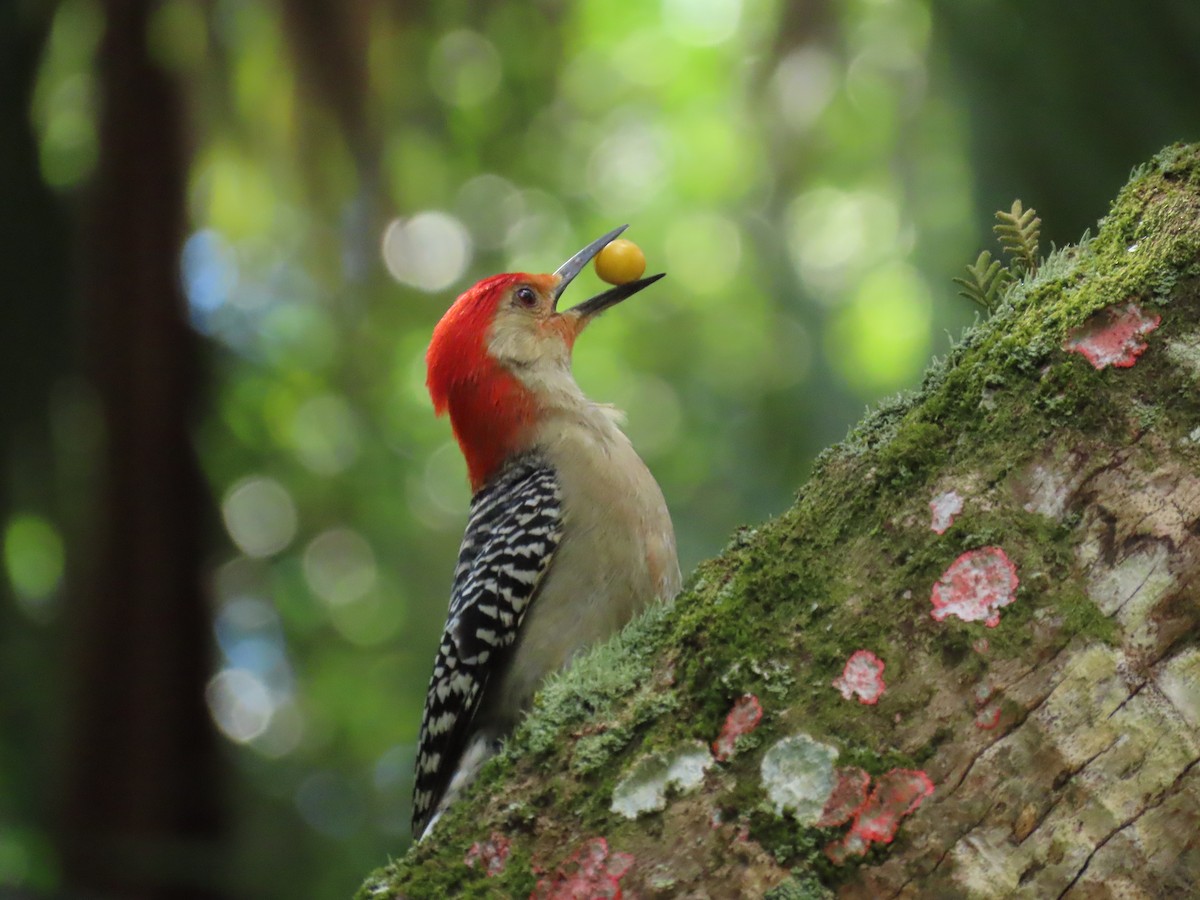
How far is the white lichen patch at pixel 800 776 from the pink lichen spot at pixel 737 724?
0.21ft

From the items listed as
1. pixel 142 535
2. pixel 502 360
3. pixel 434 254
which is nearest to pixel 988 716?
pixel 502 360

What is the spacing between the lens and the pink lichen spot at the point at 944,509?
218 cm

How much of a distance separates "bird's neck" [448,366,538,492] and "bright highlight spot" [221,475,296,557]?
714 cm

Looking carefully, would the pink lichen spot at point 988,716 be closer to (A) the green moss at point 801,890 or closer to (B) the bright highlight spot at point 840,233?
(A) the green moss at point 801,890

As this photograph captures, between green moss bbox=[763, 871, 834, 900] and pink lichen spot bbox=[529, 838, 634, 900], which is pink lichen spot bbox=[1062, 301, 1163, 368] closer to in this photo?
green moss bbox=[763, 871, 834, 900]

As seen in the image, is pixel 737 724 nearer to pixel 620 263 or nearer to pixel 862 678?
pixel 862 678

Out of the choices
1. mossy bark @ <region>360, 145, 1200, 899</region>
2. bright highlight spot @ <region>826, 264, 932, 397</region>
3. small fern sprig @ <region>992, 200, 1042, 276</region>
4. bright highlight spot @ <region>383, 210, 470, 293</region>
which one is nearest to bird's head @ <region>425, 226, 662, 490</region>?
small fern sprig @ <region>992, 200, 1042, 276</region>

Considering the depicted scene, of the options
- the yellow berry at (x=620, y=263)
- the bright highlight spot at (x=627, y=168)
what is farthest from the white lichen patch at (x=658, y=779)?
the bright highlight spot at (x=627, y=168)

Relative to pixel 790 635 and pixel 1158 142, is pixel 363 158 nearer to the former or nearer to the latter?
pixel 1158 142

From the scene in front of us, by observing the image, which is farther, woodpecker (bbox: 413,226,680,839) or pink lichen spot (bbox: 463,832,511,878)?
woodpecker (bbox: 413,226,680,839)

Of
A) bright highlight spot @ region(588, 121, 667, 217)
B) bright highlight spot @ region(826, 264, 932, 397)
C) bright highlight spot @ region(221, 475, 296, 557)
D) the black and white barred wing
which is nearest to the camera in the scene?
the black and white barred wing

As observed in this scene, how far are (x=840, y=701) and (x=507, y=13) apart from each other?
733cm

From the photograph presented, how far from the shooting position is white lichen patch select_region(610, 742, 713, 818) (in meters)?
2.11

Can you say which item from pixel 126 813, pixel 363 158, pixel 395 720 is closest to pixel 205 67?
pixel 363 158
